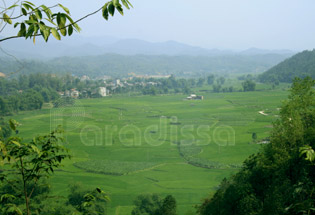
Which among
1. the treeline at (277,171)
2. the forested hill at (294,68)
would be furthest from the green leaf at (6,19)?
the forested hill at (294,68)

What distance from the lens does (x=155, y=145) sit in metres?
19.9

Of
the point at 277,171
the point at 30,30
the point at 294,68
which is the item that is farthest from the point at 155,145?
the point at 294,68

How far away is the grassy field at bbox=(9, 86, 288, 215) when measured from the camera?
45.3 ft

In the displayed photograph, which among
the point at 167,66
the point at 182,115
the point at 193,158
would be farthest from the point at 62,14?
the point at 167,66

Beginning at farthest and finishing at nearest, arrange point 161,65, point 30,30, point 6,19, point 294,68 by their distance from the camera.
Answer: point 161,65 < point 294,68 < point 6,19 < point 30,30

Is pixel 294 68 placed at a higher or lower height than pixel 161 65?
lower

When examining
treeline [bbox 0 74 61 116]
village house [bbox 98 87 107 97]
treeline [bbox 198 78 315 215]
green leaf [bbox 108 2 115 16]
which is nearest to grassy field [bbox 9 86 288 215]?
treeline [bbox 0 74 61 116]

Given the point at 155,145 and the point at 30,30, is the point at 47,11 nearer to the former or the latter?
the point at 30,30

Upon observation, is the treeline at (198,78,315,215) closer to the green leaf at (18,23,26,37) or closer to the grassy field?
the grassy field

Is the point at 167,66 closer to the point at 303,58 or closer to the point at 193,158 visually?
the point at 303,58

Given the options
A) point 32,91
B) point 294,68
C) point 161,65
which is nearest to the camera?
point 32,91

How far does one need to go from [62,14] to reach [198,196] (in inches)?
471

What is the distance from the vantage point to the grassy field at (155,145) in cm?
1381

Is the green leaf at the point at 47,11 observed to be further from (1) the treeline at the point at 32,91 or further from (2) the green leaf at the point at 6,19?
(1) the treeline at the point at 32,91
